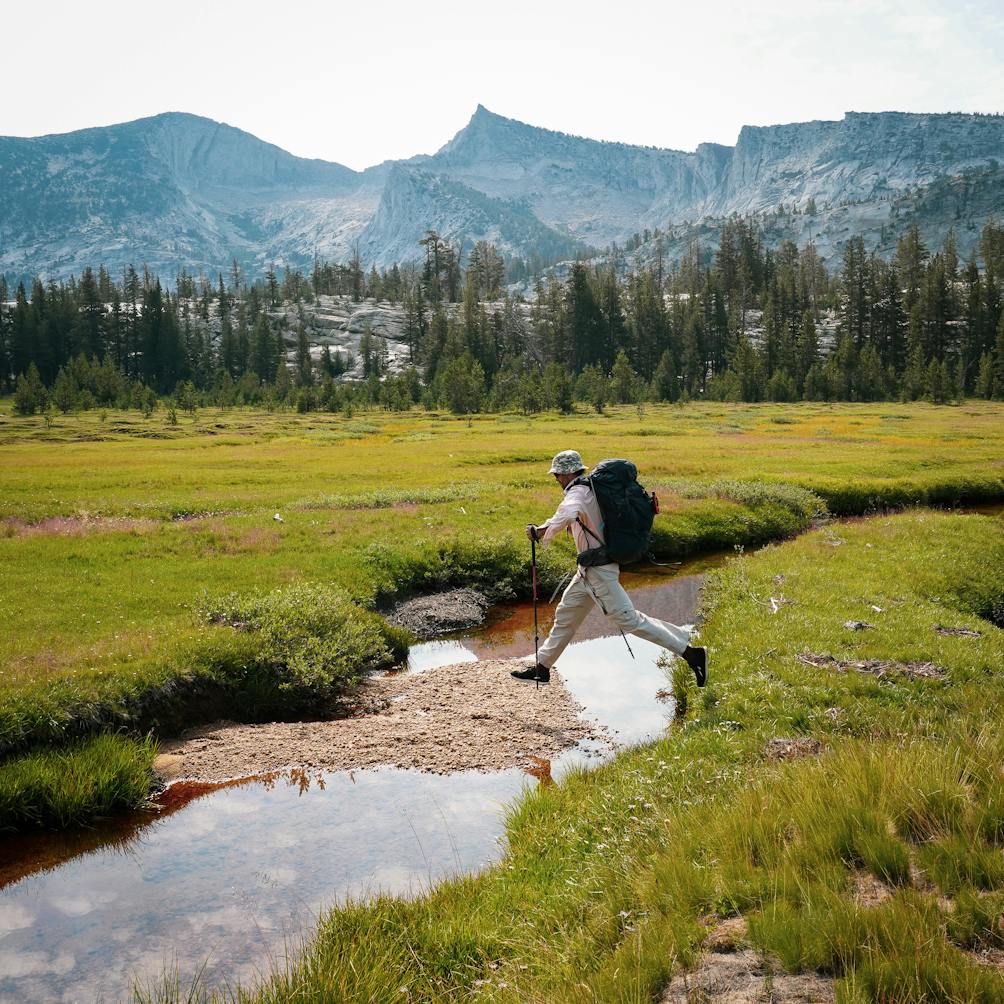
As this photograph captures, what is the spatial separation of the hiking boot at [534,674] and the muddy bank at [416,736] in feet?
1.07

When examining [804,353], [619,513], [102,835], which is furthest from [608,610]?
[804,353]

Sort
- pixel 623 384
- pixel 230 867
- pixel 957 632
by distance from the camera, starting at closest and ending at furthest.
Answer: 1. pixel 230 867
2. pixel 957 632
3. pixel 623 384

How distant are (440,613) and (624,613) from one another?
896cm

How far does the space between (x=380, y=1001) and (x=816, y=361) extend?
152310 millimetres

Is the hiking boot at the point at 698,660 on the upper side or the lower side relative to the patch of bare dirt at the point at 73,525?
upper

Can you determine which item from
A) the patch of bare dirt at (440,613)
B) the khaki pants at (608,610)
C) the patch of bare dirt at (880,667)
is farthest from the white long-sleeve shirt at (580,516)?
the patch of bare dirt at (440,613)

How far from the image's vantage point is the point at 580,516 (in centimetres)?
1191

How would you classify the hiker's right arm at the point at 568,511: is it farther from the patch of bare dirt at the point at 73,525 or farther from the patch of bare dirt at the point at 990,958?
the patch of bare dirt at the point at 73,525

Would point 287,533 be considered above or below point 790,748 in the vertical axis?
below

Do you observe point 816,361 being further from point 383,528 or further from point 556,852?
point 556,852

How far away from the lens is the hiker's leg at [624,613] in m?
12.4

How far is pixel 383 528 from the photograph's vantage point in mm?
26344

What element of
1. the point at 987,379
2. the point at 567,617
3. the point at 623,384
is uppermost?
the point at 987,379

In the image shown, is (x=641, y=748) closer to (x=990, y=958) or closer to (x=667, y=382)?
(x=990, y=958)
